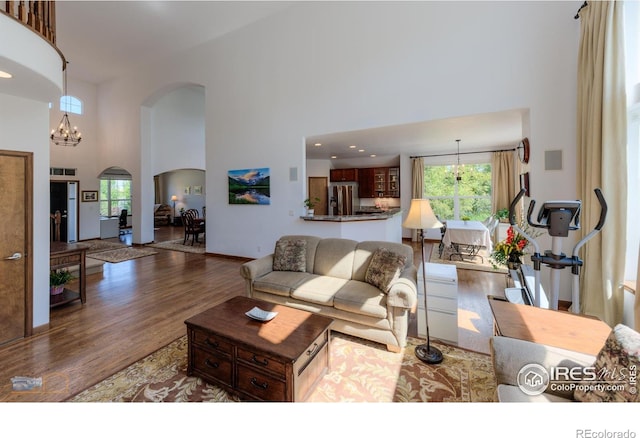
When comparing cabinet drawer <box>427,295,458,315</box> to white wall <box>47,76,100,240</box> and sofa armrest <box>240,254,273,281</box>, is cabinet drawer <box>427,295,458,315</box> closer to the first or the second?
sofa armrest <box>240,254,273,281</box>

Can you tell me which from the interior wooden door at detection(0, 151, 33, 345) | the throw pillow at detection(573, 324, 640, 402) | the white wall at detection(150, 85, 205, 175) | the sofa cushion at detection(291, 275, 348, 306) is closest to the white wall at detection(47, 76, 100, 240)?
the white wall at detection(150, 85, 205, 175)

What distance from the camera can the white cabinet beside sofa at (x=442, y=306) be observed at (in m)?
2.76

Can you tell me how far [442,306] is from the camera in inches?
110

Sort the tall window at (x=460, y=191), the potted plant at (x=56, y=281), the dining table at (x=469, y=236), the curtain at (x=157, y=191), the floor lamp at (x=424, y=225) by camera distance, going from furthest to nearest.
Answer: the curtain at (x=157, y=191), the tall window at (x=460, y=191), the dining table at (x=469, y=236), the potted plant at (x=56, y=281), the floor lamp at (x=424, y=225)

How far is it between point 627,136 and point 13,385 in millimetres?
5935

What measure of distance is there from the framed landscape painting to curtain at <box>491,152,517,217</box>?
6.32 m

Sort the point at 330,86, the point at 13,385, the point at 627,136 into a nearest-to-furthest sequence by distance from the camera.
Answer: the point at 13,385, the point at 627,136, the point at 330,86

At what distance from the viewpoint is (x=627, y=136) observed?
274 cm

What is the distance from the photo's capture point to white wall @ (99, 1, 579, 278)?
3.74 m

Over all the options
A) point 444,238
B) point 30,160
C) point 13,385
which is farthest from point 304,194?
point 13,385

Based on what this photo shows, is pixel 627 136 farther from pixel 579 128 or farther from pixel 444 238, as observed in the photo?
pixel 444 238

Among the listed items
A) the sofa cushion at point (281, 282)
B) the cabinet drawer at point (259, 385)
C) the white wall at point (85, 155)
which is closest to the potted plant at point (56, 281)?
the sofa cushion at point (281, 282)

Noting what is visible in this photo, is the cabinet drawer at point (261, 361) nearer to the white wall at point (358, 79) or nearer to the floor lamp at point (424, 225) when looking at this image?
the floor lamp at point (424, 225)

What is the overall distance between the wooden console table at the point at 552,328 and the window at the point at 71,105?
473 inches
